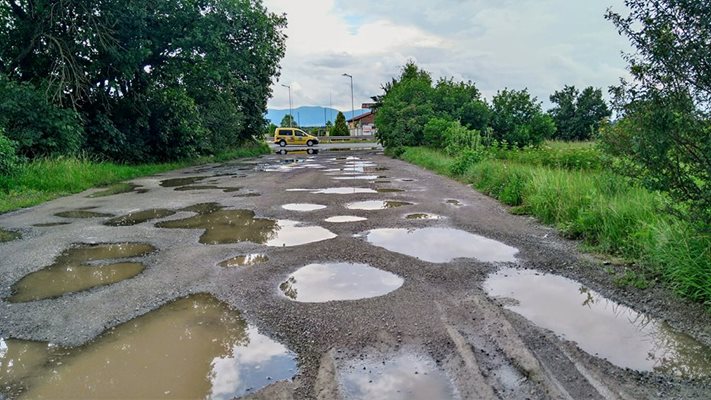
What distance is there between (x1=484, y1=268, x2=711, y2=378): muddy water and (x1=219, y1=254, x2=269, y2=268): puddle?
2.67m

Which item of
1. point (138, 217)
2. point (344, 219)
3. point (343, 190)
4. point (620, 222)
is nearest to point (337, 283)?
point (344, 219)

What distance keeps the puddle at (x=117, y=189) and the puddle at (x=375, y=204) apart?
263 inches

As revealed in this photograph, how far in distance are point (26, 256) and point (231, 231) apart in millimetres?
2678

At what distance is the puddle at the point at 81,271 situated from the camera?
4820 millimetres

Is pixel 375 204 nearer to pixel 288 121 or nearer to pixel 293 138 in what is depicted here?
pixel 293 138

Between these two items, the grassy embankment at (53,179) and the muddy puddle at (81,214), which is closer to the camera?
the muddy puddle at (81,214)

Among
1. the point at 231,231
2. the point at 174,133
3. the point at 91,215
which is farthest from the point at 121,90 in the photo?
the point at 231,231

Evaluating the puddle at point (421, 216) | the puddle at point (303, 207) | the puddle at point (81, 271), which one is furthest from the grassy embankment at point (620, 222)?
the puddle at point (81, 271)

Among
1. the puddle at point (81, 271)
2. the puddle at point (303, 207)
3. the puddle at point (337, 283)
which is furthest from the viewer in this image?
the puddle at point (303, 207)

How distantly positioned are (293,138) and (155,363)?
40.9 metres

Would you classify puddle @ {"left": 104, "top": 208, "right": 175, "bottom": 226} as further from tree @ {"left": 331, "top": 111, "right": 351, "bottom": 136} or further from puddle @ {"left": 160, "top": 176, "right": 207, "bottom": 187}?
tree @ {"left": 331, "top": 111, "right": 351, "bottom": 136}

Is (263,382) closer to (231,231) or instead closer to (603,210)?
(231,231)

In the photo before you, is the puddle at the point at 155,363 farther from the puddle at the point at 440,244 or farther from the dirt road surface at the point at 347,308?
the puddle at the point at 440,244

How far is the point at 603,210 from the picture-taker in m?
6.45
